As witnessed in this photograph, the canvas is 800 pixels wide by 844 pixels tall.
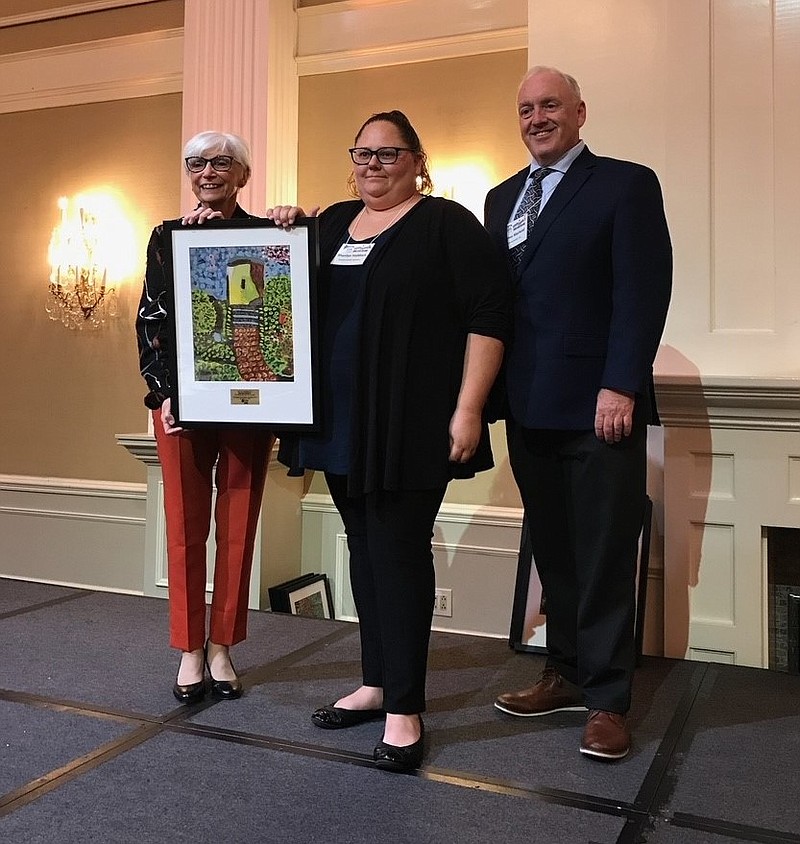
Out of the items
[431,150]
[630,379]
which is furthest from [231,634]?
[431,150]

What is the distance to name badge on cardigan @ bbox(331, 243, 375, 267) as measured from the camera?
1.68 m

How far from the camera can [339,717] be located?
72.7 inches

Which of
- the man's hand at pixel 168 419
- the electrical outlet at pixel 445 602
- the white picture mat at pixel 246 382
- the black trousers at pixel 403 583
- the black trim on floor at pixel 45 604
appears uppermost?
the white picture mat at pixel 246 382

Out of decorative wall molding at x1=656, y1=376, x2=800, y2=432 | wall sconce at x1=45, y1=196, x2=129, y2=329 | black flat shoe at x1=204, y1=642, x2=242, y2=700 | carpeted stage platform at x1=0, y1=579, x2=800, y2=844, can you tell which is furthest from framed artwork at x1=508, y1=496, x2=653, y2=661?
wall sconce at x1=45, y1=196, x2=129, y2=329

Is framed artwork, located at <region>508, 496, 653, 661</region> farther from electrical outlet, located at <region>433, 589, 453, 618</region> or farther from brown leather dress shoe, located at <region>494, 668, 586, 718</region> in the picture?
electrical outlet, located at <region>433, 589, 453, 618</region>

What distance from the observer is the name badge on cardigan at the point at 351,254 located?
5.51 feet

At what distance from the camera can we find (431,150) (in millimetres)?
3617

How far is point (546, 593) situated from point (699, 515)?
0.78 metres

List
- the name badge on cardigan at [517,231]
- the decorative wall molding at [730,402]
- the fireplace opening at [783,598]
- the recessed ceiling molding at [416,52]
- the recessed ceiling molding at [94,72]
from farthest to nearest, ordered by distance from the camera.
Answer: the recessed ceiling molding at [94,72] → the recessed ceiling molding at [416,52] → the fireplace opening at [783,598] → the decorative wall molding at [730,402] → the name badge on cardigan at [517,231]

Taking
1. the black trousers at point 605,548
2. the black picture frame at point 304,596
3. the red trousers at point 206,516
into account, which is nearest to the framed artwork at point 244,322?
the red trousers at point 206,516

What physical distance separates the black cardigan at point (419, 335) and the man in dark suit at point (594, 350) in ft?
0.50

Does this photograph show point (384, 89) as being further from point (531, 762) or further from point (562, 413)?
point (531, 762)

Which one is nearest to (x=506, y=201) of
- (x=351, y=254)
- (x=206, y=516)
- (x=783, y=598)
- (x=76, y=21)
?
(x=351, y=254)

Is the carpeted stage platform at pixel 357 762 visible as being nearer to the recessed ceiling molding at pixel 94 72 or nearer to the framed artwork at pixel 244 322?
the framed artwork at pixel 244 322
